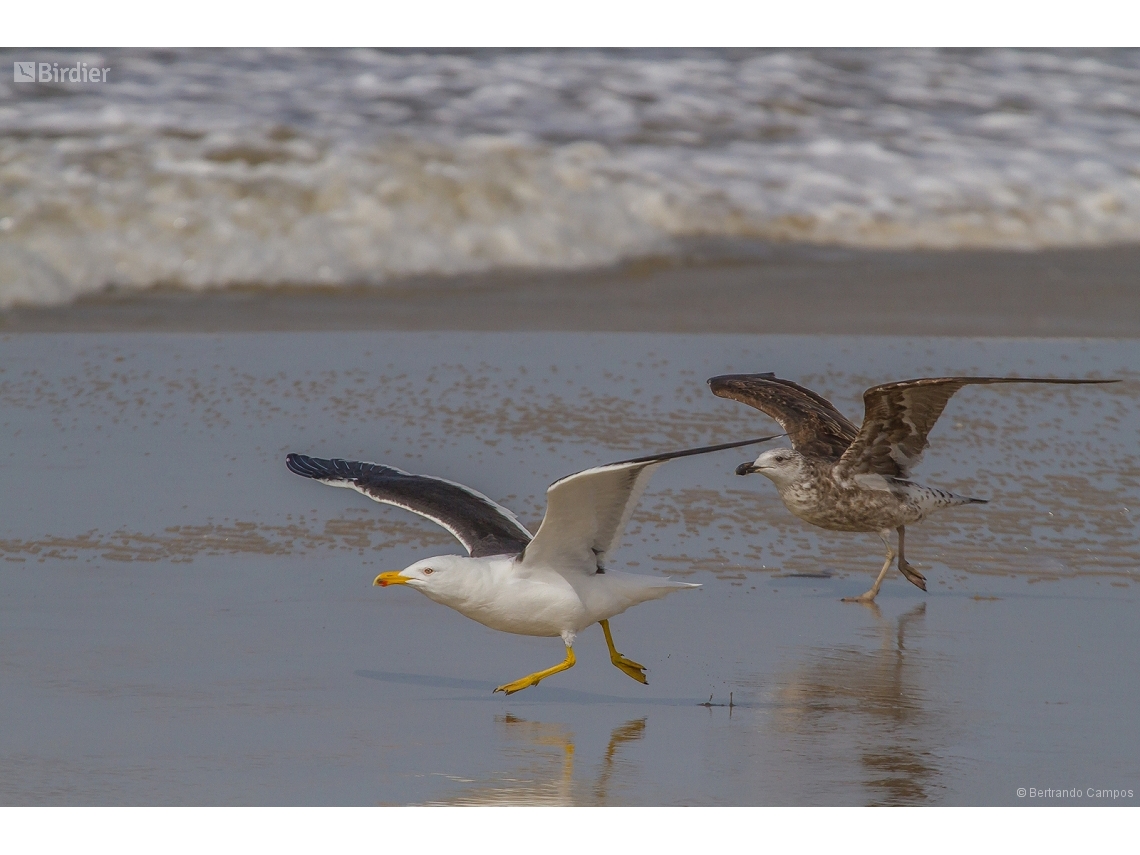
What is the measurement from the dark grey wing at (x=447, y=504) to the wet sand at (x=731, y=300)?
4.43 meters

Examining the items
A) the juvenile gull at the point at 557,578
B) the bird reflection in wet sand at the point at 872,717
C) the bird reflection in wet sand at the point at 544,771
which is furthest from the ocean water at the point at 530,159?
the bird reflection in wet sand at the point at 544,771

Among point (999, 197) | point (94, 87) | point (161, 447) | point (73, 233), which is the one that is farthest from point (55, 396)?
point (999, 197)

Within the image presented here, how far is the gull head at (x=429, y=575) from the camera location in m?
4.89

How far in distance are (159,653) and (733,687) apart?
6.69ft

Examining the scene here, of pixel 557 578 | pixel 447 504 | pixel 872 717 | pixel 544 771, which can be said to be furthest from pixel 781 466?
pixel 544 771

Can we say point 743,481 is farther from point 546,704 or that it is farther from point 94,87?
point 94,87

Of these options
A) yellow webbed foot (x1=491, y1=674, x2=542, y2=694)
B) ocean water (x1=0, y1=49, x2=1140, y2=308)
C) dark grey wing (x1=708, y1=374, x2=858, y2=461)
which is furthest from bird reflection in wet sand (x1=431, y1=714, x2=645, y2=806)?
ocean water (x1=0, y1=49, x2=1140, y2=308)

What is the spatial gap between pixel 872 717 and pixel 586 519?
1150 millimetres

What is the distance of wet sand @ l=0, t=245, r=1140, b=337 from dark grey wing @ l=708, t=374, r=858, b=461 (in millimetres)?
2717

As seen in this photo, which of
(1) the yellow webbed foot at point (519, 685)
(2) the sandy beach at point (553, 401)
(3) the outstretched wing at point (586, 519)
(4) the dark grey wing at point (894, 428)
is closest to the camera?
(2) the sandy beach at point (553, 401)

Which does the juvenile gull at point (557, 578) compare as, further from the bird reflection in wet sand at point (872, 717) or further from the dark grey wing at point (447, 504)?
the bird reflection in wet sand at point (872, 717)

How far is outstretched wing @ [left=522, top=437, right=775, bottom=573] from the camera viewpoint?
4699mm

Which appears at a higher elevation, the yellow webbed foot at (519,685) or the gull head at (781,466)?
the gull head at (781,466)

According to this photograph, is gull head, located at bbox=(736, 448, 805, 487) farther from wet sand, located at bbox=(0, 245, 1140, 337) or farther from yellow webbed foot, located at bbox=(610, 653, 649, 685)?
wet sand, located at bbox=(0, 245, 1140, 337)
